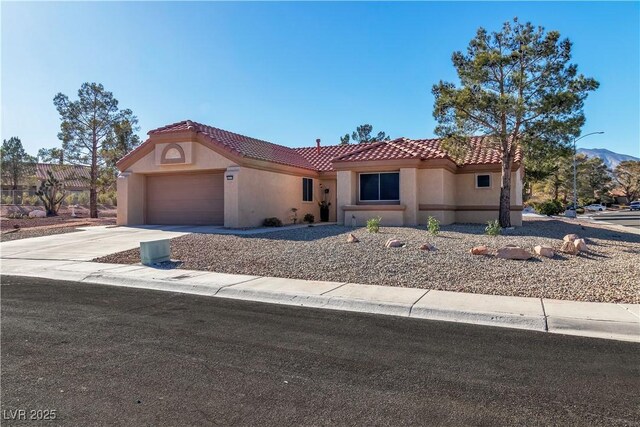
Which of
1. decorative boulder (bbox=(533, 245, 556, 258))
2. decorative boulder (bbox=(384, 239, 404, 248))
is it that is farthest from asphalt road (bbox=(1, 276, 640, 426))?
decorative boulder (bbox=(384, 239, 404, 248))

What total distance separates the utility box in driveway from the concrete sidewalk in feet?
1.77

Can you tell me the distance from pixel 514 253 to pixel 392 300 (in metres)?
4.52

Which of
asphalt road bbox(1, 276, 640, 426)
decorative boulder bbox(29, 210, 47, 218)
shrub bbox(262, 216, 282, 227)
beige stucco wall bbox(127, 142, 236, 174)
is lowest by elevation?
asphalt road bbox(1, 276, 640, 426)

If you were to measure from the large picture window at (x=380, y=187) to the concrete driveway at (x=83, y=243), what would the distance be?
829 cm

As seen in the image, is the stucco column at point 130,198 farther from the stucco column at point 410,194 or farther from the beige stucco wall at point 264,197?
the stucco column at point 410,194

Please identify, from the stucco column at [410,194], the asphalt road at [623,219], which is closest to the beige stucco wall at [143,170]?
the stucco column at [410,194]

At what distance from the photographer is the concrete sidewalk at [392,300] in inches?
261

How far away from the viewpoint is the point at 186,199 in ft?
73.4

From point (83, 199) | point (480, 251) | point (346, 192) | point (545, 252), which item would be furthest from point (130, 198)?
point (83, 199)

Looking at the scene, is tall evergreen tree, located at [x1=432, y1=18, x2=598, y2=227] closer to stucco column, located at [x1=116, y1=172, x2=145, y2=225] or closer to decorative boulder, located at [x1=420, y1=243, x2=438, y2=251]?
decorative boulder, located at [x1=420, y1=243, x2=438, y2=251]

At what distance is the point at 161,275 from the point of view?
10422 mm

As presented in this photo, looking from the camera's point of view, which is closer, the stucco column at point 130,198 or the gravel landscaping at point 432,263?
the gravel landscaping at point 432,263

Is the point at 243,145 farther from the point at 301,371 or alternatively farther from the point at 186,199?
the point at 301,371

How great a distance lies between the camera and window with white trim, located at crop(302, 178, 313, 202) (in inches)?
977
